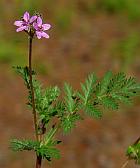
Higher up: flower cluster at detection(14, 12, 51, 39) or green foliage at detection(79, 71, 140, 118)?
flower cluster at detection(14, 12, 51, 39)

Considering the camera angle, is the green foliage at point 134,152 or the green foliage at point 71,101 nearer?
the green foliage at point 71,101

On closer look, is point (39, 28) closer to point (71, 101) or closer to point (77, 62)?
point (71, 101)

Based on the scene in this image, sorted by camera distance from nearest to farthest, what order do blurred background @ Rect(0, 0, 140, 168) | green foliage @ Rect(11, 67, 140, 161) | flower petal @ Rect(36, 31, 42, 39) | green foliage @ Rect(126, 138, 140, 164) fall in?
1. flower petal @ Rect(36, 31, 42, 39)
2. green foliage @ Rect(11, 67, 140, 161)
3. green foliage @ Rect(126, 138, 140, 164)
4. blurred background @ Rect(0, 0, 140, 168)

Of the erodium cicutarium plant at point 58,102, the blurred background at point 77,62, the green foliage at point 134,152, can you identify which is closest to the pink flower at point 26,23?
the erodium cicutarium plant at point 58,102

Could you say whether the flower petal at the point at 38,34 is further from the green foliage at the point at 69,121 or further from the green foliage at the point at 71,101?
the green foliage at the point at 69,121

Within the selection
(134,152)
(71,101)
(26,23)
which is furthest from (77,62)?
(26,23)

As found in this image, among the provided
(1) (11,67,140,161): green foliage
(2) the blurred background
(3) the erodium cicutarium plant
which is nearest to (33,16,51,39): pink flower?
(3) the erodium cicutarium plant

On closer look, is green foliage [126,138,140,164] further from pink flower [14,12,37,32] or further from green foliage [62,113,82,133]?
pink flower [14,12,37,32]
